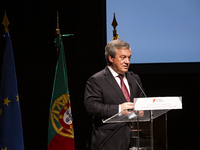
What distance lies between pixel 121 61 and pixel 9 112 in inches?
56.9

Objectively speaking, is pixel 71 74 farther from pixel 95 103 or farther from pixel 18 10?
pixel 95 103

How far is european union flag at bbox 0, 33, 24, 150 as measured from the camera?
9.29 feet

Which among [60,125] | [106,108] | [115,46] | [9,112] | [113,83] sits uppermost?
[115,46]

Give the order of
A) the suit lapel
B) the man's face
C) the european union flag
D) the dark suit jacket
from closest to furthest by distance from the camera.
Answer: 1. the dark suit jacket
2. the suit lapel
3. the man's face
4. the european union flag

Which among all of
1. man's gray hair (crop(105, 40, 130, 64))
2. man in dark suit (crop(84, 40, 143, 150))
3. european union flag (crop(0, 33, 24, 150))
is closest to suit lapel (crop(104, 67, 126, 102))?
man in dark suit (crop(84, 40, 143, 150))

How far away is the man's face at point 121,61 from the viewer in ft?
7.48

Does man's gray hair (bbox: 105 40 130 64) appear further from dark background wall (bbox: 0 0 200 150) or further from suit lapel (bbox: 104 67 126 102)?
dark background wall (bbox: 0 0 200 150)

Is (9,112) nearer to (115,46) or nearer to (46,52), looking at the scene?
(46,52)

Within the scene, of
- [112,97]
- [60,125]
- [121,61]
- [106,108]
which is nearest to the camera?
[106,108]

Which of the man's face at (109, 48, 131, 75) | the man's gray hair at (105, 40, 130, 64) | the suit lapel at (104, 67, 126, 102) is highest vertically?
the man's gray hair at (105, 40, 130, 64)

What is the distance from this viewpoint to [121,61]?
2.29m

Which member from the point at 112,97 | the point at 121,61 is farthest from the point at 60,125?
the point at 121,61

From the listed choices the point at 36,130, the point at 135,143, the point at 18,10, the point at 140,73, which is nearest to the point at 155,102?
the point at 135,143

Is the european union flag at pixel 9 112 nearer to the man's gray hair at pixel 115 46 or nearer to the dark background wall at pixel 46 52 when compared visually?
the dark background wall at pixel 46 52
